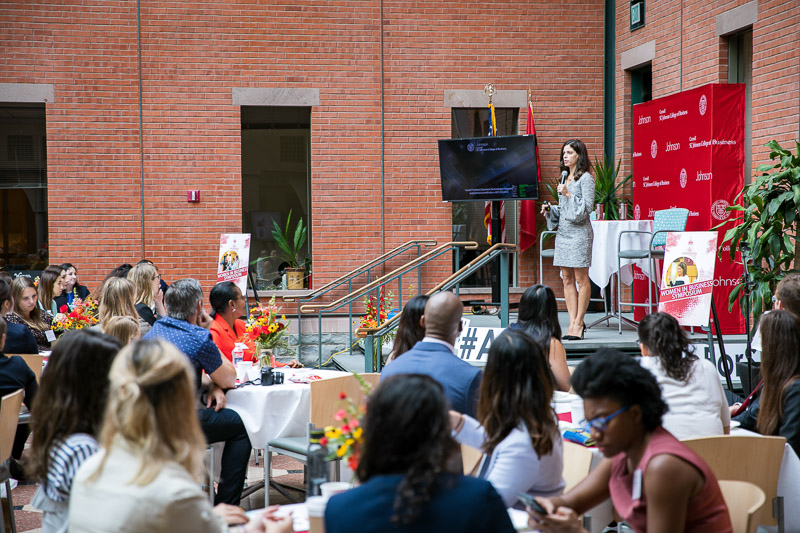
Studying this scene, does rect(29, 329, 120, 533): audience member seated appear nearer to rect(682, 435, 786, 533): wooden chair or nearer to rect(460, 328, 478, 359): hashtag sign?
rect(682, 435, 786, 533): wooden chair

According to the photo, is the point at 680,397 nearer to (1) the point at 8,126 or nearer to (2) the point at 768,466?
(2) the point at 768,466

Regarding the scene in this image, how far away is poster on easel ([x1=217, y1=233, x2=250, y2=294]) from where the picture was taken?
29.5 feet

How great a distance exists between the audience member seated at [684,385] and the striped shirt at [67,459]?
2.32 m

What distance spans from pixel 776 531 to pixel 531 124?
749 cm

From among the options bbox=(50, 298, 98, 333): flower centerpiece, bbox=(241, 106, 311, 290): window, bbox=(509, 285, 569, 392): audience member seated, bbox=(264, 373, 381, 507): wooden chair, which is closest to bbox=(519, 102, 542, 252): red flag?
bbox=(241, 106, 311, 290): window

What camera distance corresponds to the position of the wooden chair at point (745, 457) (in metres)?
2.97

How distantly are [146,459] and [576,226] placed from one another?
18.9ft

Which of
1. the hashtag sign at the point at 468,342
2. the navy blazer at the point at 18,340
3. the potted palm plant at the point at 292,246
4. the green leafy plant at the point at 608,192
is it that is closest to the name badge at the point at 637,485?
the hashtag sign at the point at 468,342

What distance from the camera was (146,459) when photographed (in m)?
1.94

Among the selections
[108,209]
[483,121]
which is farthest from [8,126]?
[483,121]

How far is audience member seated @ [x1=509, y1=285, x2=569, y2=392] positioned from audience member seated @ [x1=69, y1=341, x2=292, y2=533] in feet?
8.84

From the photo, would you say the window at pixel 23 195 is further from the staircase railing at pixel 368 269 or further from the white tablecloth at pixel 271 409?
the white tablecloth at pixel 271 409

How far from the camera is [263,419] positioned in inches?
184

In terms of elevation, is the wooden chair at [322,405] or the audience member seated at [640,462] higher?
the audience member seated at [640,462]
